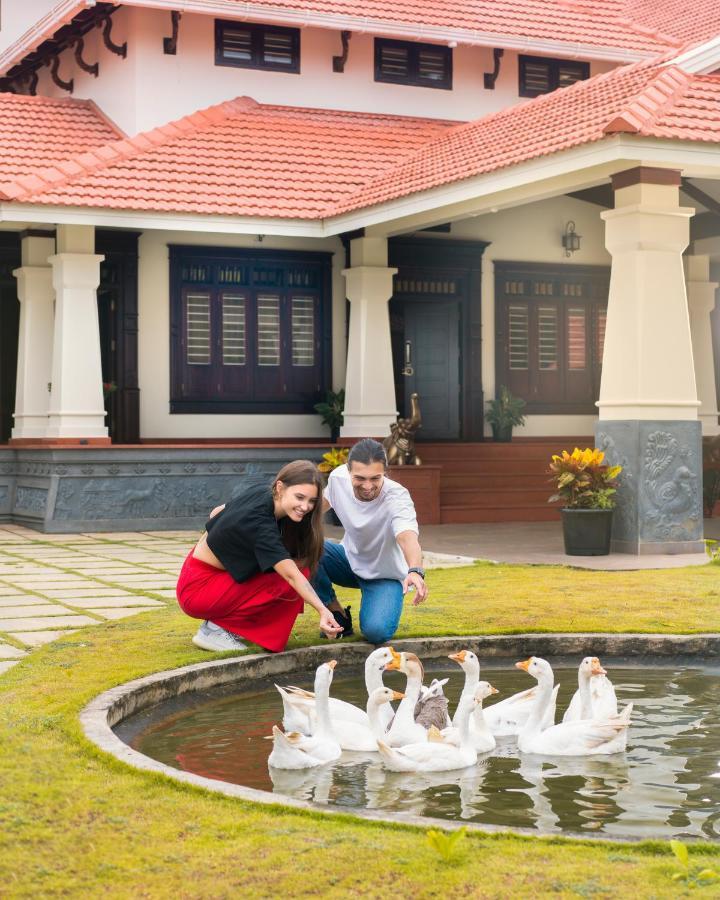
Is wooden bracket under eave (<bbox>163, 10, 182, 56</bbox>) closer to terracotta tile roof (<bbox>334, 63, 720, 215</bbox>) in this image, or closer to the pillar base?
terracotta tile roof (<bbox>334, 63, 720, 215</bbox>)

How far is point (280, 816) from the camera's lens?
4992 millimetres

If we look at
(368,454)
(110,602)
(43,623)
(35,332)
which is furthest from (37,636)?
(35,332)

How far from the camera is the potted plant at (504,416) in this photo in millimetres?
20406

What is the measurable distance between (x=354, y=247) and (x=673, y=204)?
21.0 ft

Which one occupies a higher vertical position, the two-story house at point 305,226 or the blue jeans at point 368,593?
the two-story house at point 305,226

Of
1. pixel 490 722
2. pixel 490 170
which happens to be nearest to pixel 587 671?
pixel 490 722

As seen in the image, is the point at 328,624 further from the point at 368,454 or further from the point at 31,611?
the point at 31,611

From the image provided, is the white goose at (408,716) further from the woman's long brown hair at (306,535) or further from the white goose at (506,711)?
the woman's long brown hair at (306,535)

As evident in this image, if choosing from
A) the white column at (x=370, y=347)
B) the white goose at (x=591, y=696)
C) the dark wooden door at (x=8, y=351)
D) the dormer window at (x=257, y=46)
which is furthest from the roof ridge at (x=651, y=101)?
the dark wooden door at (x=8, y=351)

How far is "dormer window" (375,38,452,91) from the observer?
861 inches

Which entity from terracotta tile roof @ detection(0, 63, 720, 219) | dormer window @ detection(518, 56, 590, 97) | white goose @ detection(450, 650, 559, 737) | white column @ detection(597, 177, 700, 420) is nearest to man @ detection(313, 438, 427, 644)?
white goose @ detection(450, 650, 559, 737)

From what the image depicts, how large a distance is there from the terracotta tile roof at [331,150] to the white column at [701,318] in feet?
14.1

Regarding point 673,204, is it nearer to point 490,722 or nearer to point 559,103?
point 559,103

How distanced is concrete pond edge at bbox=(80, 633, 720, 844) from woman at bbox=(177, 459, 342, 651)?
0.84ft
